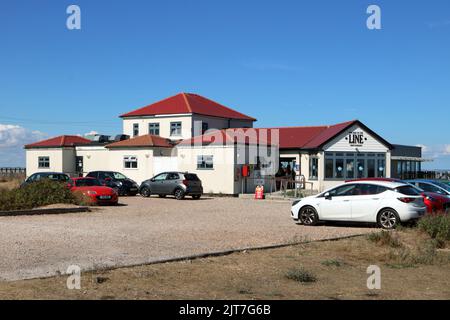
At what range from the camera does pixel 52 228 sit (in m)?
16.5

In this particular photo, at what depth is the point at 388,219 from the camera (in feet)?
57.0

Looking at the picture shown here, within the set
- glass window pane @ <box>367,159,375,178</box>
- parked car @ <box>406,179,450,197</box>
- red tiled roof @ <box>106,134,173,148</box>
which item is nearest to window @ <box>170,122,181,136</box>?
red tiled roof @ <box>106,134,173,148</box>

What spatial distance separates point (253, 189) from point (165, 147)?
7.72 metres

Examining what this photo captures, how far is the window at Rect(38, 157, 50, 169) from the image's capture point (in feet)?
163

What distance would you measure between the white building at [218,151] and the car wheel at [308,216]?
17984mm

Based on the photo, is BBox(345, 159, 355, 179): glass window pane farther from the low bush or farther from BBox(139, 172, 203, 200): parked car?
the low bush

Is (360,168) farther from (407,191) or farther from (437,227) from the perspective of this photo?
(437,227)

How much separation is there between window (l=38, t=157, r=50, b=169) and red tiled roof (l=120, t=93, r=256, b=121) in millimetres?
7459

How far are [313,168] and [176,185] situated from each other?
1329cm

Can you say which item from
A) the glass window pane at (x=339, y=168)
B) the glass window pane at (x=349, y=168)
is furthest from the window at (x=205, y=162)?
the glass window pane at (x=349, y=168)

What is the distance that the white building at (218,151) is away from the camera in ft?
125

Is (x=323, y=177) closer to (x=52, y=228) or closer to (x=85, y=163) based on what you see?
(x=85, y=163)

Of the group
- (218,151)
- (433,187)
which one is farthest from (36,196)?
(218,151)
